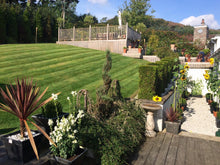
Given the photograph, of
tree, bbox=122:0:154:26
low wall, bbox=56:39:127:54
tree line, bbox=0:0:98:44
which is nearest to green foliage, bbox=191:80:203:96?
low wall, bbox=56:39:127:54

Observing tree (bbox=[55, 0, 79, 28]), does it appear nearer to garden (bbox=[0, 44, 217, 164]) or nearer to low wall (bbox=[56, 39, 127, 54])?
low wall (bbox=[56, 39, 127, 54])

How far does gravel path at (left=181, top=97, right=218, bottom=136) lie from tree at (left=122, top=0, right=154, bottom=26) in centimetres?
2852

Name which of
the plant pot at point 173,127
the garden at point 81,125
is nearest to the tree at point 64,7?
the garden at point 81,125

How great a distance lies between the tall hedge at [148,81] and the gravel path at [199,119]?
2351mm

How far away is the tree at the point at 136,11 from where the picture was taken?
35.4 m

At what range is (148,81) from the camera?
5426 millimetres

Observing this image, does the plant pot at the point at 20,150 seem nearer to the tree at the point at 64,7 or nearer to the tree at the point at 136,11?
the tree at the point at 64,7

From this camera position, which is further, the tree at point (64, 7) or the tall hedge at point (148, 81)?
the tree at point (64, 7)

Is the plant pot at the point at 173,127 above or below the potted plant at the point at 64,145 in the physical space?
below

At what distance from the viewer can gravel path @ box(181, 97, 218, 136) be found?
652cm

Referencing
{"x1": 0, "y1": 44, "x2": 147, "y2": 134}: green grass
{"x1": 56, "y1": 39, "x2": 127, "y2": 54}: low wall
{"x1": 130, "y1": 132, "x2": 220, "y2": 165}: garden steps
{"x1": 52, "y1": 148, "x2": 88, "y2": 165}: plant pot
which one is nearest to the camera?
{"x1": 52, "y1": 148, "x2": 88, "y2": 165}: plant pot

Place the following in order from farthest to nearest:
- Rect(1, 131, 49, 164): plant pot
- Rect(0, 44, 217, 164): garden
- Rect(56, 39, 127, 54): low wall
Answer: Rect(56, 39, 127, 54): low wall < Rect(1, 131, 49, 164): plant pot < Rect(0, 44, 217, 164): garden

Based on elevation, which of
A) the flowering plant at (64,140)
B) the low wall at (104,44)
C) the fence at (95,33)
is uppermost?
the fence at (95,33)

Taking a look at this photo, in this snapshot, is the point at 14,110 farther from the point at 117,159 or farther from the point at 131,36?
the point at 131,36
